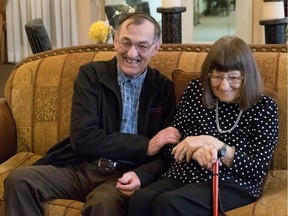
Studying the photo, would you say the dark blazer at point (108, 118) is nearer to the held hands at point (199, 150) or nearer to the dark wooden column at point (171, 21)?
the held hands at point (199, 150)

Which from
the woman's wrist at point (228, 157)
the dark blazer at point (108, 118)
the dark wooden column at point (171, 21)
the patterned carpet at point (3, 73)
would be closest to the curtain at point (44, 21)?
the patterned carpet at point (3, 73)

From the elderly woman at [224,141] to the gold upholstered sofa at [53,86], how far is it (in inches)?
10.5

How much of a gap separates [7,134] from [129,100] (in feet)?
2.22

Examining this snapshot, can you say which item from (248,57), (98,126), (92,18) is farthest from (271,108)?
(92,18)

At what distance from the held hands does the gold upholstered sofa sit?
366mm

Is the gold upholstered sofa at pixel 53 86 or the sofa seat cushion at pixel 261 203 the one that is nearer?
the sofa seat cushion at pixel 261 203

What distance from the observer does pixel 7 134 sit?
2500 millimetres

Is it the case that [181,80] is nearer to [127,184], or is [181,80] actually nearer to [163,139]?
[163,139]

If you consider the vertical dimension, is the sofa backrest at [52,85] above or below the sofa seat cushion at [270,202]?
above

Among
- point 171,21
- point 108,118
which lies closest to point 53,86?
point 108,118

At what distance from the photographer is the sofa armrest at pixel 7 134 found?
2.47 metres

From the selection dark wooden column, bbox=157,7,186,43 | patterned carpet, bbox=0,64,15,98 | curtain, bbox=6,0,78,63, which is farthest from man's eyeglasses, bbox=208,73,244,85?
curtain, bbox=6,0,78,63

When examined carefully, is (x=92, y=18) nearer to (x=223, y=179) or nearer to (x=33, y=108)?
(x=33, y=108)

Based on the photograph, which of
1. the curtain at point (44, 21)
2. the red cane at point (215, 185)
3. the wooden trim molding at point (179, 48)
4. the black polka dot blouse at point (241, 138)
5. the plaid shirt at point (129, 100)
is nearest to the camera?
the red cane at point (215, 185)
